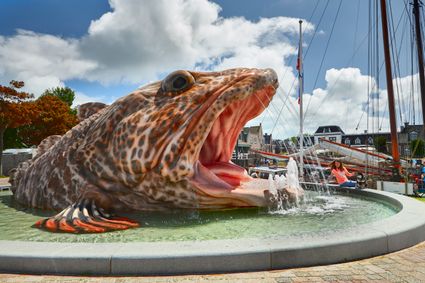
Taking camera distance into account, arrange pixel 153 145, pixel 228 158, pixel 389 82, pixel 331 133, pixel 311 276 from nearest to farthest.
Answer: pixel 311 276 → pixel 153 145 → pixel 228 158 → pixel 389 82 → pixel 331 133

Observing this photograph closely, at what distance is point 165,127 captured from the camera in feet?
18.6

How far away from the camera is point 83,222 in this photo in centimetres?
519

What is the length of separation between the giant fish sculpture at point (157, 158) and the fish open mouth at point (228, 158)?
0.02 m

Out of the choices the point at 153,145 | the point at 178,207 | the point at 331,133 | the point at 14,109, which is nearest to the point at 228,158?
the point at 178,207

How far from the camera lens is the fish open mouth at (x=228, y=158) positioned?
6.16 meters

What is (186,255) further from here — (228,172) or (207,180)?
(228,172)

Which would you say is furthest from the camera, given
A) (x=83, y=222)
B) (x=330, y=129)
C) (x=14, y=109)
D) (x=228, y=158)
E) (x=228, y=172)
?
(x=330, y=129)

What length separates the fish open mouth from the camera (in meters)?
6.16

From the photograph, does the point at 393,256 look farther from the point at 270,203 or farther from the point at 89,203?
the point at 89,203

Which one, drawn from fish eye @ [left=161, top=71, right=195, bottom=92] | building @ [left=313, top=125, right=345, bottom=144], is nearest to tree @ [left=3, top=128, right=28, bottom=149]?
fish eye @ [left=161, top=71, right=195, bottom=92]

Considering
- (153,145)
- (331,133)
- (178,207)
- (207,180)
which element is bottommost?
(178,207)

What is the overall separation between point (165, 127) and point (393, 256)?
12.8ft

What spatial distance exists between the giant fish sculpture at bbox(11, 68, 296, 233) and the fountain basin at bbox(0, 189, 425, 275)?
1.49 m

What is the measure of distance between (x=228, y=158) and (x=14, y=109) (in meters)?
33.6
